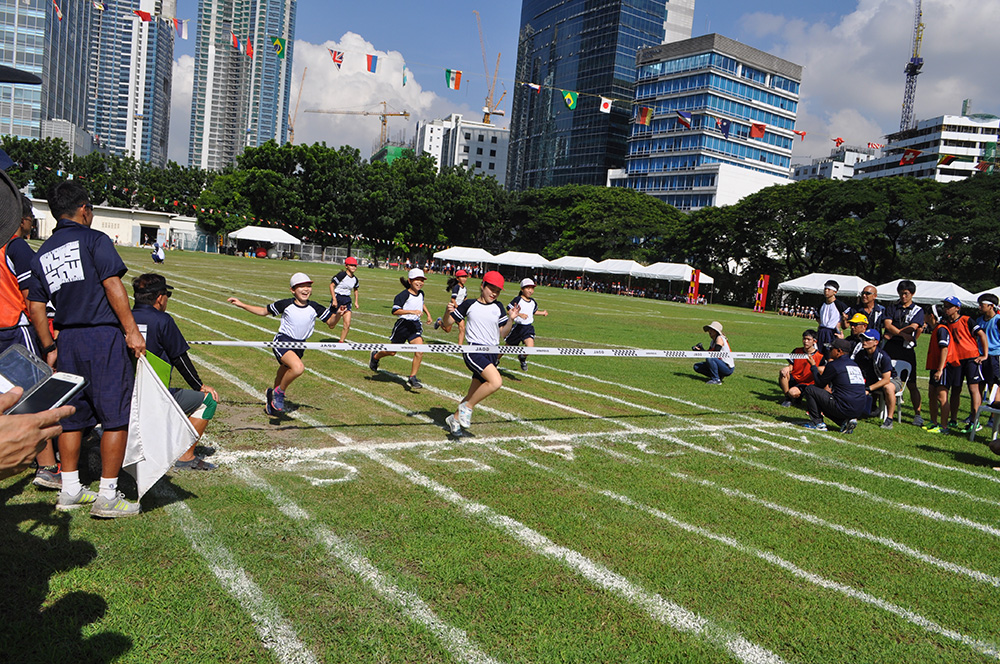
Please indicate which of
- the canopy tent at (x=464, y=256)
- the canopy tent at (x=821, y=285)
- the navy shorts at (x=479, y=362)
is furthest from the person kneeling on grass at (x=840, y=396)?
the canopy tent at (x=464, y=256)

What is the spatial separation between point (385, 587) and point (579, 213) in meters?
70.2

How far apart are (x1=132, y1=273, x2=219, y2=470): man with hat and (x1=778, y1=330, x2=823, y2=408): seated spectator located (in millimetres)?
8829

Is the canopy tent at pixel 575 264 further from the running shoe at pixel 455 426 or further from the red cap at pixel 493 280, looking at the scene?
the running shoe at pixel 455 426

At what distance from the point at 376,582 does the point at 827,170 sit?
17484 cm

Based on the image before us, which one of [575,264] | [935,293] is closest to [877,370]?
[935,293]

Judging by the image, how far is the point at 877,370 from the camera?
928cm

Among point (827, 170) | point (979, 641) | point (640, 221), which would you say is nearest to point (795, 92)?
point (640, 221)

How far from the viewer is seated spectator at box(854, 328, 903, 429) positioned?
9.16 metres

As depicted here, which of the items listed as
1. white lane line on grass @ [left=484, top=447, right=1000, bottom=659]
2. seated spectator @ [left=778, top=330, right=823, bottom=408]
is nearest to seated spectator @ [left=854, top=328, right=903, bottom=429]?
seated spectator @ [left=778, top=330, right=823, bottom=408]

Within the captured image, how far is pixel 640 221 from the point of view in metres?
68.6

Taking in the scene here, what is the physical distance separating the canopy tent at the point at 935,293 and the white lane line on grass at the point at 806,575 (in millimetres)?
36441

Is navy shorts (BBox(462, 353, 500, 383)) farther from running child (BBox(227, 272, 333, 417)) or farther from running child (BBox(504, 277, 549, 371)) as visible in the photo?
running child (BBox(504, 277, 549, 371))

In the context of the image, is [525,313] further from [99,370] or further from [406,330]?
[99,370]

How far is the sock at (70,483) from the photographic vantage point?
15.0ft
